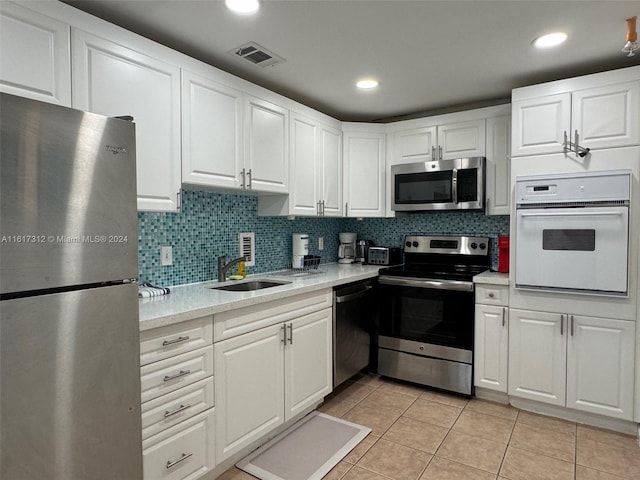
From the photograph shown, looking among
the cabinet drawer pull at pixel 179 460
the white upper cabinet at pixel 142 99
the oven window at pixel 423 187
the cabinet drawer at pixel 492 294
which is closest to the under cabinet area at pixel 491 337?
the cabinet drawer at pixel 492 294

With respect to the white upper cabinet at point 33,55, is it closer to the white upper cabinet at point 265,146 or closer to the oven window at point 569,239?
the white upper cabinet at point 265,146

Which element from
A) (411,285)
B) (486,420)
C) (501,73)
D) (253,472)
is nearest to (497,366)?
(486,420)

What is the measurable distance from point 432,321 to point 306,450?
53.0 inches

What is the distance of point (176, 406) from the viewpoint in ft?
5.49

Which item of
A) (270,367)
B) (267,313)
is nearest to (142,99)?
(267,313)

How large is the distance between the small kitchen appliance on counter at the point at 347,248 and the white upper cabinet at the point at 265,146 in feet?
4.20

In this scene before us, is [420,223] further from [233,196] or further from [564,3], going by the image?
[564,3]

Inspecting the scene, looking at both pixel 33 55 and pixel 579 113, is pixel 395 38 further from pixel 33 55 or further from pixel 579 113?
pixel 33 55

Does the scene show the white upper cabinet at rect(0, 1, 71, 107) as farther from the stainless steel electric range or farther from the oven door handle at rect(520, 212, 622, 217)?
the oven door handle at rect(520, 212, 622, 217)

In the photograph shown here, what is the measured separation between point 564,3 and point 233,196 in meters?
2.18

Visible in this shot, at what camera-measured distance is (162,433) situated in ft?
5.31

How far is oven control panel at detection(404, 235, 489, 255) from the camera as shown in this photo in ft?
10.8

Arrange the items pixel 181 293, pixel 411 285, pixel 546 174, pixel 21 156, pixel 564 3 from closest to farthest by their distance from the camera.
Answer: pixel 21 156, pixel 564 3, pixel 181 293, pixel 546 174, pixel 411 285

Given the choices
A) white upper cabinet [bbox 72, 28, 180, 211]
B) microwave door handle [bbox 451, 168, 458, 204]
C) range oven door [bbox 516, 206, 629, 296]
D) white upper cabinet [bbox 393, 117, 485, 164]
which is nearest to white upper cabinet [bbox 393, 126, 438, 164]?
white upper cabinet [bbox 393, 117, 485, 164]
